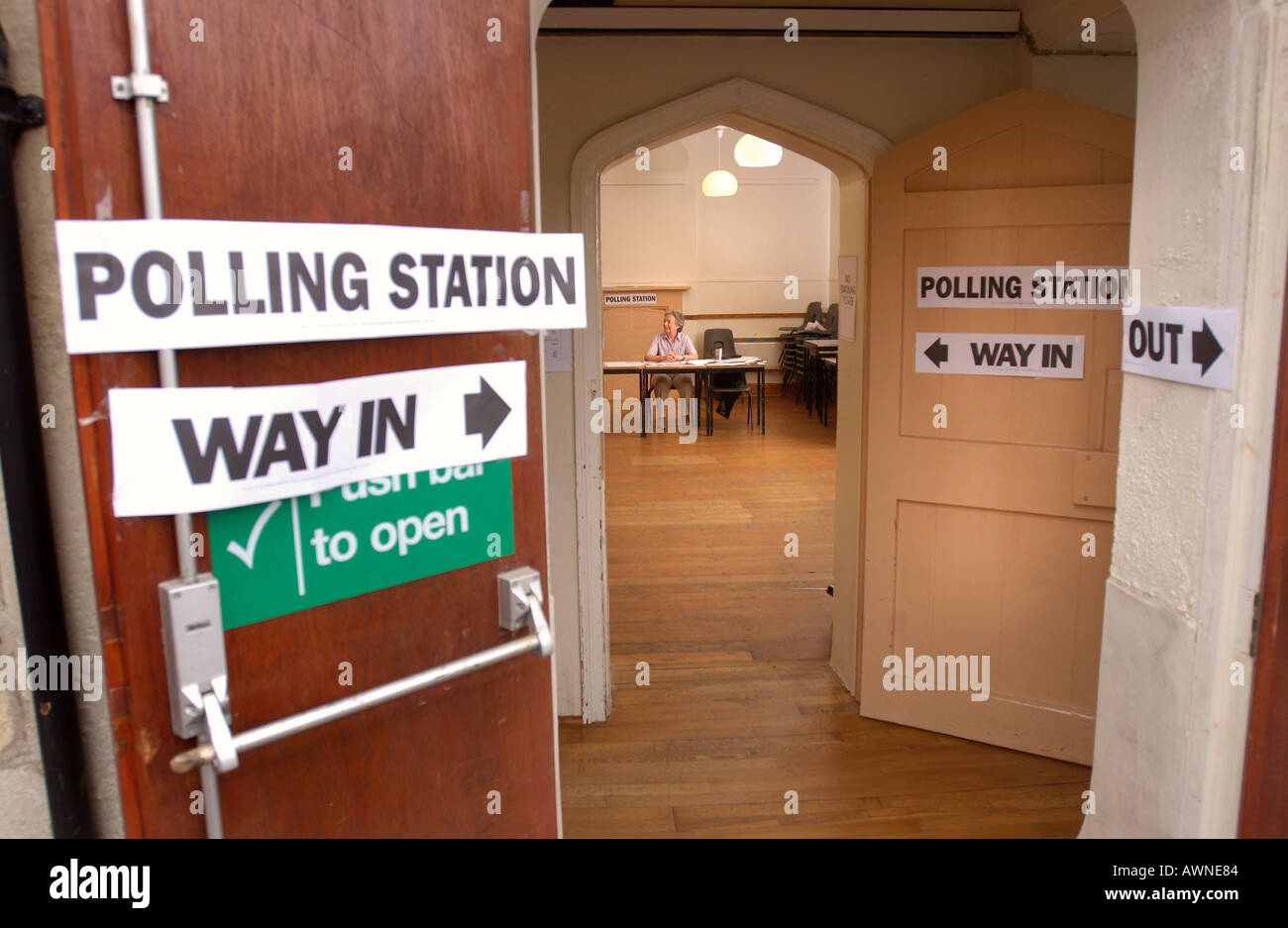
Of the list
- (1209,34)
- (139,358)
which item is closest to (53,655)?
(139,358)

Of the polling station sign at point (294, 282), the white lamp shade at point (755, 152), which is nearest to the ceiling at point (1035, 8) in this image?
the polling station sign at point (294, 282)

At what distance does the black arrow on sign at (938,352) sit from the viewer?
150 inches

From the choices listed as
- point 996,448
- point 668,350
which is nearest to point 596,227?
point 996,448

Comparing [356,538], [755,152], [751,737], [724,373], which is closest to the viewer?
[356,538]

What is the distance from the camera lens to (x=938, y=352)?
3.82 m

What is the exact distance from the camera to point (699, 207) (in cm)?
1304

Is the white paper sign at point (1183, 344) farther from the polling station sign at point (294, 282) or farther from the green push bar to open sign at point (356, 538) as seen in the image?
the green push bar to open sign at point (356, 538)

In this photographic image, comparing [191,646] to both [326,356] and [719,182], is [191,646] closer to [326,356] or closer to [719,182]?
[326,356]

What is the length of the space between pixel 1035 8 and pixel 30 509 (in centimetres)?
388

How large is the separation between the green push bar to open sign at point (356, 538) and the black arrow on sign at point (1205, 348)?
150cm

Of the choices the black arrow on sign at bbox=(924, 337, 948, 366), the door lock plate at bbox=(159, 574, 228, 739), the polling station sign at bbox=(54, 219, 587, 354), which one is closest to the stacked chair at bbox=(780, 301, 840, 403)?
the black arrow on sign at bbox=(924, 337, 948, 366)

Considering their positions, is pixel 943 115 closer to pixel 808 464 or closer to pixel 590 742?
pixel 590 742

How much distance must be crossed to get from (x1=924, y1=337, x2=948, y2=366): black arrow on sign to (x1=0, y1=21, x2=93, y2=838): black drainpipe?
10.5ft

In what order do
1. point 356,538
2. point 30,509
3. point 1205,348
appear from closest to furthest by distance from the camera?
point 30,509 < point 356,538 < point 1205,348
